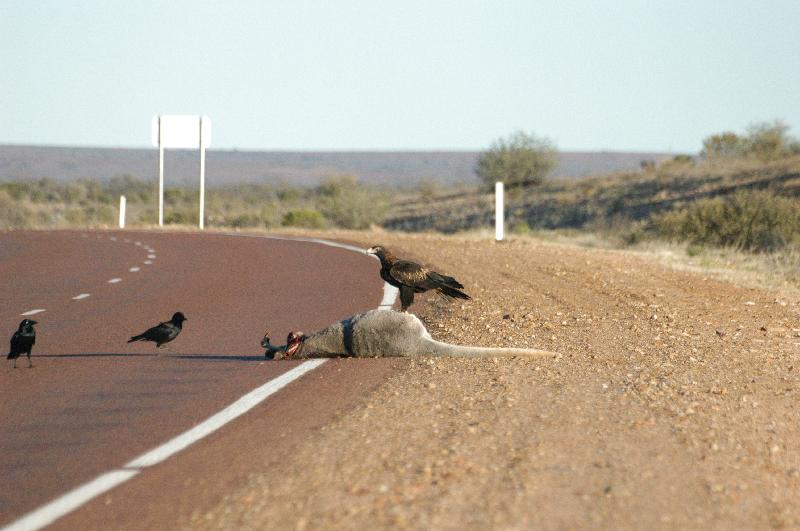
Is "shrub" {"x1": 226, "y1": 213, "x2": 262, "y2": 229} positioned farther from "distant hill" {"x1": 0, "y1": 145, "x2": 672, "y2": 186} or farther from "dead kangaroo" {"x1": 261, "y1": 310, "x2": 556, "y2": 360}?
"distant hill" {"x1": 0, "y1": 145, "x2": 672, "y2": 186}

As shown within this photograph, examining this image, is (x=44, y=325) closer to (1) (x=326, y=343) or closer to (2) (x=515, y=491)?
(1) (x=326, y=343)

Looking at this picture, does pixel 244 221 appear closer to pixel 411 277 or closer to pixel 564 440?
pixel 411 277

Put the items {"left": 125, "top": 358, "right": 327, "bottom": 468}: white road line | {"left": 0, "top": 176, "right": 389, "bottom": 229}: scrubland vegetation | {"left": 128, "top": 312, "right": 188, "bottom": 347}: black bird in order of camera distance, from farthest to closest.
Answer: {"left": 0, "top": 176, "right": 389, "bottom": 229}: scrubland vegetation, {"left": 128, "top": 312, "right": 188, "bottom": 347}: black bird, {"left": 125, "top": 358, "right": 327, "bottom": 468}: white road line

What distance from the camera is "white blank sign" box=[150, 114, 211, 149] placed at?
53.3 m

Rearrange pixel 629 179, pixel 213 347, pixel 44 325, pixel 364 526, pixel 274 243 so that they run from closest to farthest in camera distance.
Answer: pixel 364 526 < pixel 213 347 < pixel 44 325 < pixel 274 243 < pixel 629 179

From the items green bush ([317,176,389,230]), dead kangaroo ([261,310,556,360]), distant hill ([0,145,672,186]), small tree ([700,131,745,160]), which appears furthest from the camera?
distant hill ([0,145,672,186])

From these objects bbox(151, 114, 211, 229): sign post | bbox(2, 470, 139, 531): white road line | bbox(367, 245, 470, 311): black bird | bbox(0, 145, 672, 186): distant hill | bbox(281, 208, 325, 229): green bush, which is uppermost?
bbox(0, 145, 672, 186): distant hill

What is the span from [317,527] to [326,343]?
5.34 m

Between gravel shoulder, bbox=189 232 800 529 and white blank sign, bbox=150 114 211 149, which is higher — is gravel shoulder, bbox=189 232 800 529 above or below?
below

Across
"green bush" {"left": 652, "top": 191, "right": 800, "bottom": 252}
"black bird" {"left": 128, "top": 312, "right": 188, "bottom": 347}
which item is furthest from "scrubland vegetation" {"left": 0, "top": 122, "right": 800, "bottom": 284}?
"black bird" {"left": 128, "top": 312, "right": 188, "bottom": 347}

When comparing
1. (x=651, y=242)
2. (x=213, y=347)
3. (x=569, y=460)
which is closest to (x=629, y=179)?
(x=651, y=242)

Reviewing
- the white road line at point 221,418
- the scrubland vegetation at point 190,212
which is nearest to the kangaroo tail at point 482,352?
the white road line at point 221,418

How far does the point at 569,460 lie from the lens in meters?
6.67

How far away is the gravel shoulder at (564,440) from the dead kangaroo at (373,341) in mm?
243
